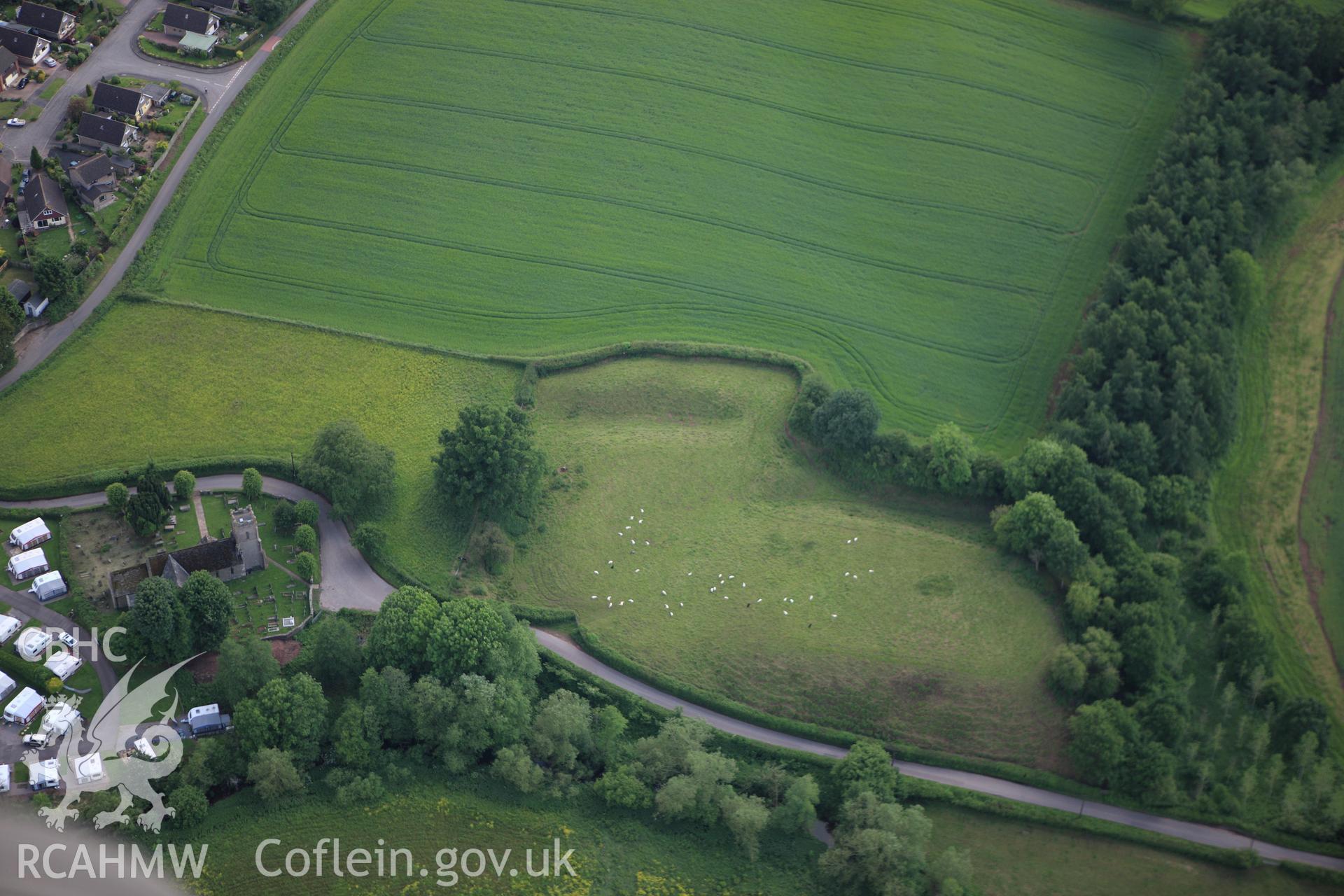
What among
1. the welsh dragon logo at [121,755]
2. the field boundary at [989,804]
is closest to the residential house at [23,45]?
the welsh dragon logo at [121,755]

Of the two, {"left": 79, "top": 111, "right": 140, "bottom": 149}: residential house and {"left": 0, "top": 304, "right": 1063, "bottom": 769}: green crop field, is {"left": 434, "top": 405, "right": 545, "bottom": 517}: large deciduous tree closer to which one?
{"left": 0, "top": 304, "right": 1063, "bottom": 769}: green crop field

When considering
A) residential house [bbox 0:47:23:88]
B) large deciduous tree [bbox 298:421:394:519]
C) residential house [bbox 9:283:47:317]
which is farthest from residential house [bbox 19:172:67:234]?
large deciduous tree [bbox 298:421:394:519]

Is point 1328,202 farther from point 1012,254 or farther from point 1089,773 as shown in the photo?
point 1089,773

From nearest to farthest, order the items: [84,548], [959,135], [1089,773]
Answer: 1. [1089,773]
2. [84,548]
3. [959,135]

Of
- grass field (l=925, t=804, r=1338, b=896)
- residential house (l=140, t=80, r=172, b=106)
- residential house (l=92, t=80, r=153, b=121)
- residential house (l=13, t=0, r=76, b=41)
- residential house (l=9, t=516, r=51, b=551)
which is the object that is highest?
residential house (l=13, t=0, r=76, b=41)

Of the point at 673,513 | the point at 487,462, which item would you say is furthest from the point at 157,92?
the point at 673,513

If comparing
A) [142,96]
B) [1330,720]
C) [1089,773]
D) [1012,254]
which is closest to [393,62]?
[142,96]

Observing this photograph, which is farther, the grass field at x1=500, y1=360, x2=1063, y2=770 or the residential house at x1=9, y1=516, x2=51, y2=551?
the residential house at x1=9, y1=516, x2=51, y2=551
